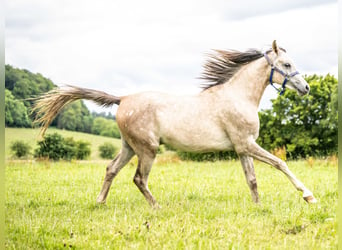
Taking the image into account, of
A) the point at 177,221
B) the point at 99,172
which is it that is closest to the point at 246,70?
the point at 177,221

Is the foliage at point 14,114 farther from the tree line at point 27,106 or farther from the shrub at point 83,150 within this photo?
the shrub at point 83,150

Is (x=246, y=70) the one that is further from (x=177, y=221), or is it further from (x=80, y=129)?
(x=80, y=129)

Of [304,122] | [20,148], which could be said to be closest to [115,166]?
[20,148]

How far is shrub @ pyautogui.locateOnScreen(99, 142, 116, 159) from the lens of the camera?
900 inches

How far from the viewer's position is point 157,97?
6.32m

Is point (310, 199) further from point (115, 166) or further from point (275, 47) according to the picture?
point (115, 166)

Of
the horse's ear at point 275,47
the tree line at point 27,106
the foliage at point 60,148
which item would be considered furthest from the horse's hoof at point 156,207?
the foliage at point 60,148

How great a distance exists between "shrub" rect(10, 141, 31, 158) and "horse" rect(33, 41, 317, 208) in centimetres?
1299

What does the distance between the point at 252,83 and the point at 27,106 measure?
17.5 m

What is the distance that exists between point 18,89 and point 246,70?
52.5 feet

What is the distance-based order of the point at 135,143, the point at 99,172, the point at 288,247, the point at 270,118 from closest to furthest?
the point at 288,247
the point at 135,143
the point at 99,172
the point at 270,118

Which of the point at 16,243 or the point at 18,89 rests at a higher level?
the point at 18,89

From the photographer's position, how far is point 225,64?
21.7 feet

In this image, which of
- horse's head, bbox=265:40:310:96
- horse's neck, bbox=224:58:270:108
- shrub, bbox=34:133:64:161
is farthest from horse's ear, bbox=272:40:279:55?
shrub, bbox=34:133:64:161
